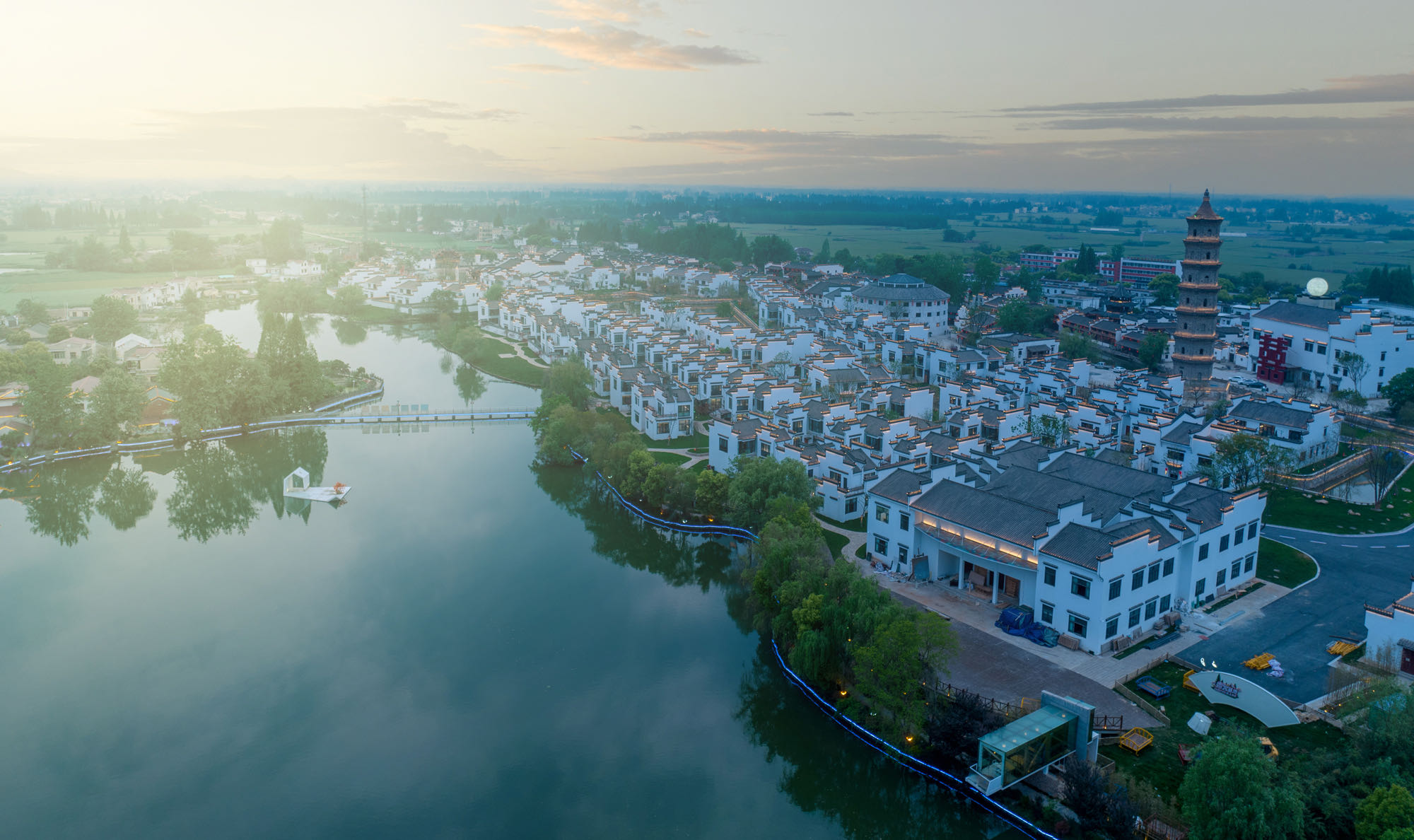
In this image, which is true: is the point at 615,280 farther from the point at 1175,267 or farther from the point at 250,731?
the point at 250,731

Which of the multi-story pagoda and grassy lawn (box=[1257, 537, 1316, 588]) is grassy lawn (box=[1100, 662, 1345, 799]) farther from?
the multi-story pagoda

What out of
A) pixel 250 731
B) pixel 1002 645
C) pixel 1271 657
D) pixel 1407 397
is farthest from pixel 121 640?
pixel 1407 397

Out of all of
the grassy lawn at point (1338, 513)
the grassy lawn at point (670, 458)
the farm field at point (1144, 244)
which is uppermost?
the farm field at point (1144, 244)

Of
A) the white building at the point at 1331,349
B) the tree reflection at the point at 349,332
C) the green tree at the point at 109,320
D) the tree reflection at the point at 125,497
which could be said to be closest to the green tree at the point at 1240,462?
the white building at the point at 1331,349

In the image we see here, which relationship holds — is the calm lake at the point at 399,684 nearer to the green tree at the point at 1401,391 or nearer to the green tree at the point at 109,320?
the green tree at the point at 109,320

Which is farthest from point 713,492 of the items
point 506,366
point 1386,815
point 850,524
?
point 506,366

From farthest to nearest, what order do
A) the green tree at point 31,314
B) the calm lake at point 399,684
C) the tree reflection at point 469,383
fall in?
Result: 1. the green tree at point 31,314
2. the tree reflection at point 469,383
3. the calm lake at point 399,684
